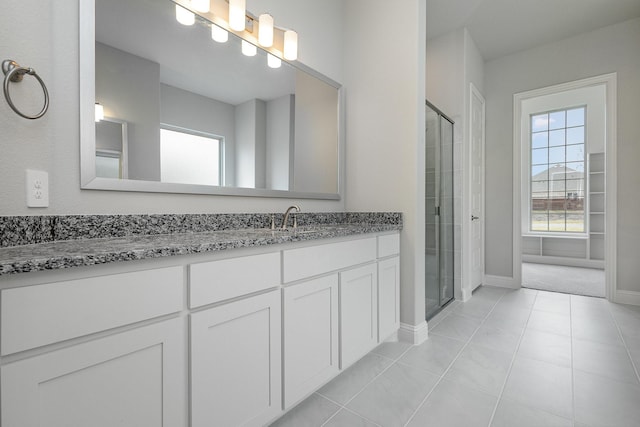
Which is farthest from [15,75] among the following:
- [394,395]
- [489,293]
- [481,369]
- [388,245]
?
[489,293]

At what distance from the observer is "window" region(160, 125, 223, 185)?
1426 millimetres

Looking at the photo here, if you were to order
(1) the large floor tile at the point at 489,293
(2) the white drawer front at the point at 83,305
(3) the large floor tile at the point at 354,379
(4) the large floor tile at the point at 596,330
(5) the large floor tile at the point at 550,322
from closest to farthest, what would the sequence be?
(2) the white drawer front at the point at 83,305
(3) the large floor tile at the point at 354,379
(4) the large floor tile at the point at 596,330
(5) the large floor tile at the point at 550,322
(1) the large floor tile at the point at 489,293

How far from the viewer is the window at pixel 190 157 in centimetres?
143

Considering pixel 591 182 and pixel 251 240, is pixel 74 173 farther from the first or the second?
pixel 591 182

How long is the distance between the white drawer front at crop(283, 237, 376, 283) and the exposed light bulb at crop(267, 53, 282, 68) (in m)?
1.24

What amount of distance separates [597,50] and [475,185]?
6.03ft

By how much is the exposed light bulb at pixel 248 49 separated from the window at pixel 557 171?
5630mm

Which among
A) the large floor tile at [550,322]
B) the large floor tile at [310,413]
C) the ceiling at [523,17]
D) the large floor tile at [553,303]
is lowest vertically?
the large floor tile at [310,413]

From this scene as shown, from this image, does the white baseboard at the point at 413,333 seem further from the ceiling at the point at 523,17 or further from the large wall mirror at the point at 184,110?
the ceiling at the point at 523,17

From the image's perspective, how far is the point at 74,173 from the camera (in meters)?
1.13

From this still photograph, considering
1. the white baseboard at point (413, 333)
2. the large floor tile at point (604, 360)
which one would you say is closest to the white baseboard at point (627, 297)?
the large floor tile at point (604, 360)

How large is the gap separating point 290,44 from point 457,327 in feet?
8.07

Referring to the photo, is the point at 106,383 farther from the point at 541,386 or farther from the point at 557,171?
the point at 557,171

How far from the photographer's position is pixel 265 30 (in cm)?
180
